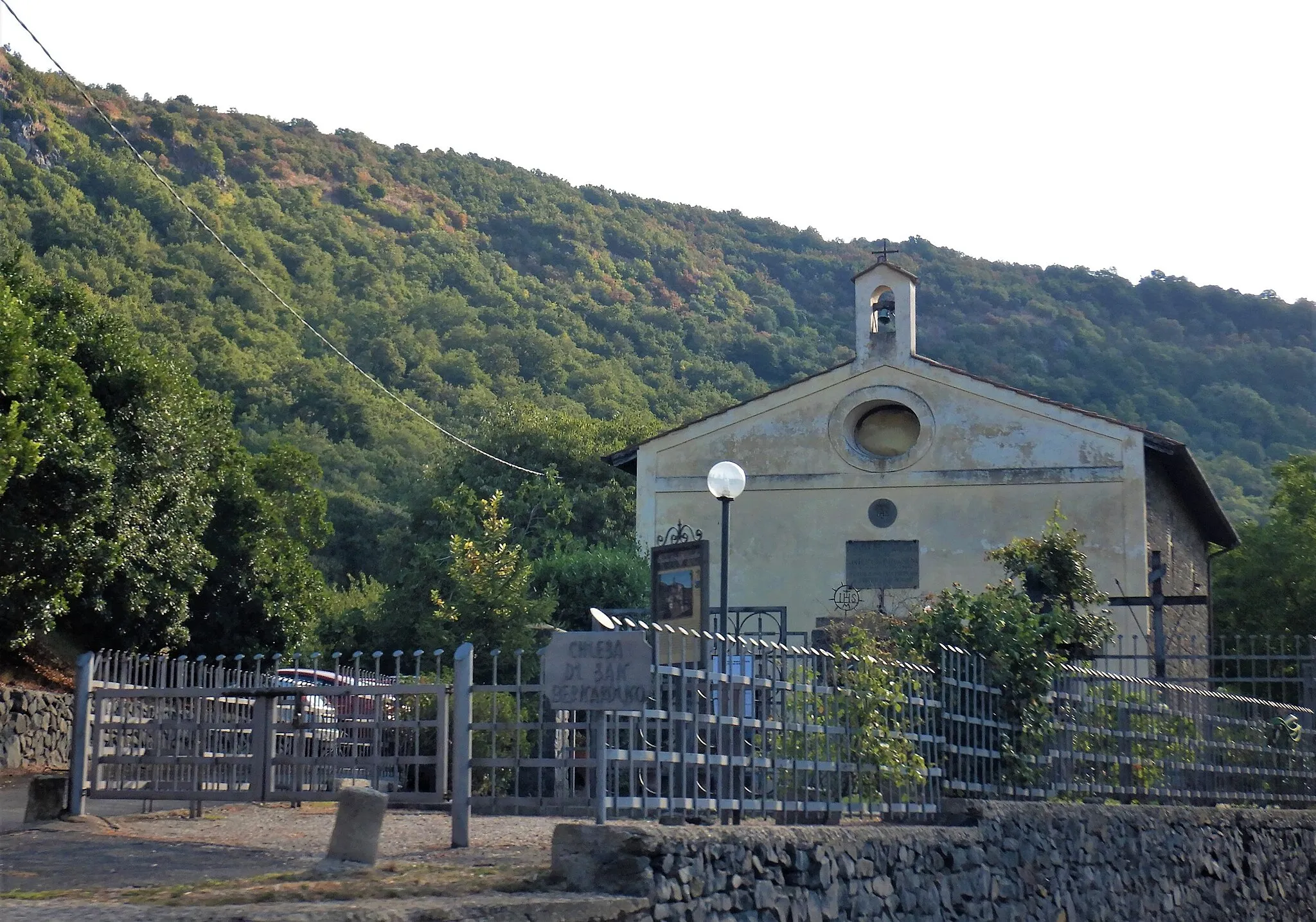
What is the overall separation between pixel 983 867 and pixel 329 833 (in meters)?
4.35

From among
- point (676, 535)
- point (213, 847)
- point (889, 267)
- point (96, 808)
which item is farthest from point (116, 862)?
point (889, 267)

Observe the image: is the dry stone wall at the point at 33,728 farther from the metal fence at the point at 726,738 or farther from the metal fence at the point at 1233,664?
the metal fence at the point at 1233,664

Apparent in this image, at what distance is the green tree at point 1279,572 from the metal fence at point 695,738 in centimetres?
2219

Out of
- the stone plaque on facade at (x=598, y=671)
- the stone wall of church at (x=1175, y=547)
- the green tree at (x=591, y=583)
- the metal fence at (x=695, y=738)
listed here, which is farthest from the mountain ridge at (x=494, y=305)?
the stone plaque on facade at (x=598, y=671)

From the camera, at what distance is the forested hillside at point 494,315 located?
51406 millimetres

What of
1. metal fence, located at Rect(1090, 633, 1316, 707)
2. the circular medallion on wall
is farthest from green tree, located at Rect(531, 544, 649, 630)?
metal fence, located at Rect(1090, 633, 1316, 707)

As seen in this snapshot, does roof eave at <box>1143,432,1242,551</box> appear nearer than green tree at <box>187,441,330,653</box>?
Yes

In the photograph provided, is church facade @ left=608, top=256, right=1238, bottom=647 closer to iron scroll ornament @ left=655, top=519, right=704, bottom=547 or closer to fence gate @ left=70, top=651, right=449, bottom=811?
iron scroll ornament @ left=655, top=519, right=704, bottom=547

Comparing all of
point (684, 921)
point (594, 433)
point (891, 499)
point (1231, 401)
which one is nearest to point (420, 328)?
point (594, 433)

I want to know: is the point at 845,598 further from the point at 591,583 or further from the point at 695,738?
the point at 695,738

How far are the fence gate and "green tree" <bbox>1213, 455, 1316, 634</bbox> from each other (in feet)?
94.9

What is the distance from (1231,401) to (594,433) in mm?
36192

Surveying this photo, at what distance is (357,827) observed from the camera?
7.11m

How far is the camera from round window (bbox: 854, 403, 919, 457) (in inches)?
1013
